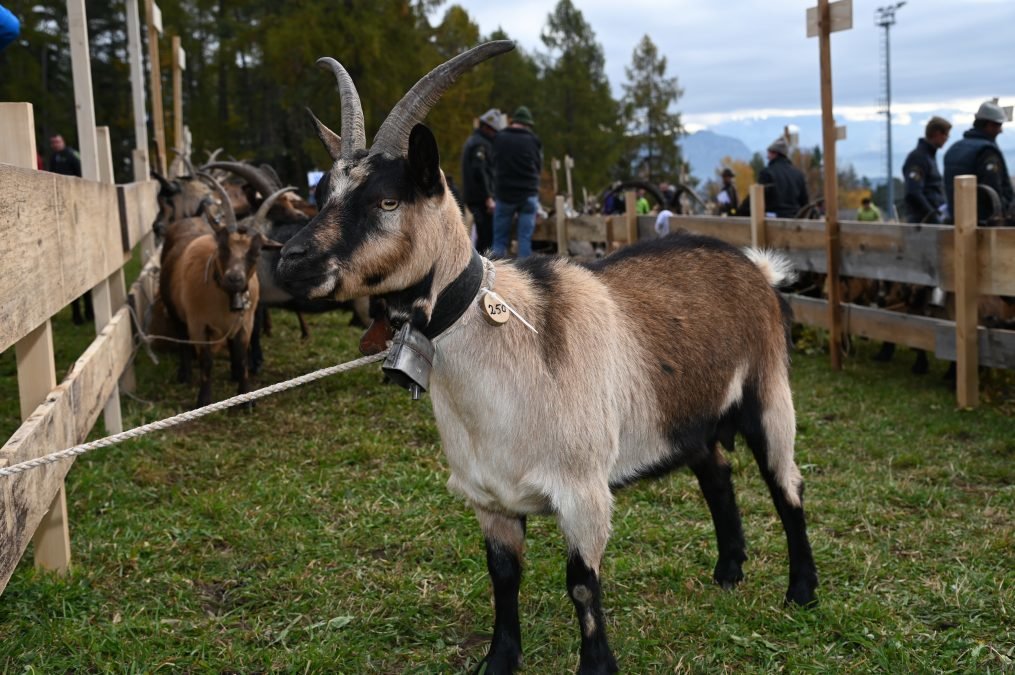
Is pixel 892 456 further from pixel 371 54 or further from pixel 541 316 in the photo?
pixel 371 54

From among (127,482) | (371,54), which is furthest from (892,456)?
→ (371,54)

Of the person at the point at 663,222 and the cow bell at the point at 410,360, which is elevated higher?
the person at the point at 663,222

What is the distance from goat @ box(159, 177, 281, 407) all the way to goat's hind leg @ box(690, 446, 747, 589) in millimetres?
4184

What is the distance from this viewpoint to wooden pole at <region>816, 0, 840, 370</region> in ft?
26.8

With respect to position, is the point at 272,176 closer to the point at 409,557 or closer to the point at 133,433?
the point at 409,557

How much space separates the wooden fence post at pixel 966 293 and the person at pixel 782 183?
4.71 m

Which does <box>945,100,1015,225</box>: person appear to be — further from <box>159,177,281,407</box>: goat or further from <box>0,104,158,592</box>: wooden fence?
<box>0,104,158,592</box>: wooden fence

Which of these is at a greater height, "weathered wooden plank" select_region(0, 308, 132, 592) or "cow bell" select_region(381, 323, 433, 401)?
"cow bell" select_region(381, 323, 433, 401)

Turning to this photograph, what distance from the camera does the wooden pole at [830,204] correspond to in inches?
322

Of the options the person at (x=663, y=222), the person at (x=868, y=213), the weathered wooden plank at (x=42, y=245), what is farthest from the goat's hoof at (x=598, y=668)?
the person at (x=868, y=213)

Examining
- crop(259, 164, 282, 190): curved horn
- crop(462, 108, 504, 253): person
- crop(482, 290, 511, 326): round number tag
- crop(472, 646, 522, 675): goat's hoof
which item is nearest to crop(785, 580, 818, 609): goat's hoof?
crop(472, 646, 522, 675): goat's hoof

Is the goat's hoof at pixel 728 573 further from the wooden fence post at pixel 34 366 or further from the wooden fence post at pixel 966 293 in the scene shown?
the wooden fence post at pixel 966 293

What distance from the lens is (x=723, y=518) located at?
409 centimetres

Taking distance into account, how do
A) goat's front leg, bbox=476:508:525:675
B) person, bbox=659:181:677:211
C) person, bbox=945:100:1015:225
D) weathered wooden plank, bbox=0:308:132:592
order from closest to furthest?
1. weathered wooden plank, bbox=0:308:132:592
2. goat's front leg, bbox=476:508:525:675
3. person, bbox=945:100:1015:225
4. person, bbox=659:181:677:211
